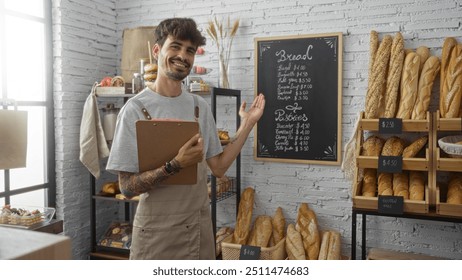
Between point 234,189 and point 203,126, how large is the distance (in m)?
1.50

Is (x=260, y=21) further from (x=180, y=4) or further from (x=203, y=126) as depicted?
(x=203, y=126)

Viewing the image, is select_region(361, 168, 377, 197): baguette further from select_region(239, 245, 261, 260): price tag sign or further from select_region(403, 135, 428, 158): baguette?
select_region(239, 245, 261, 260): price tag sign

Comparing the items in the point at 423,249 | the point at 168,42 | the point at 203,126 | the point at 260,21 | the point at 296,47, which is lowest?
the point at 423,249

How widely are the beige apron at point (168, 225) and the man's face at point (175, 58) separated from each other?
0.49m

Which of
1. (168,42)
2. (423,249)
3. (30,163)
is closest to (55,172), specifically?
(30,163)

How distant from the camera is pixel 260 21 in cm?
328

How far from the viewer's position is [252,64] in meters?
3.32

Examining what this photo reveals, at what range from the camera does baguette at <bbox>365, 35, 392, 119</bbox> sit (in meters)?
2.70

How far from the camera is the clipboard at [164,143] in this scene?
5.45ft

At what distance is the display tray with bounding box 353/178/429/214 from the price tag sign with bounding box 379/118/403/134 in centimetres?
37

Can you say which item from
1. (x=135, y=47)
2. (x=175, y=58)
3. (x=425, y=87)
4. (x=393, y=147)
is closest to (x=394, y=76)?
(x=425, y=87)

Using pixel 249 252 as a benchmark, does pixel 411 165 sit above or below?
above

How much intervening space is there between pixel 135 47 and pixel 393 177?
2.13 metres

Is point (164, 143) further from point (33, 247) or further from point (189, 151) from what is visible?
point (33, 247)
